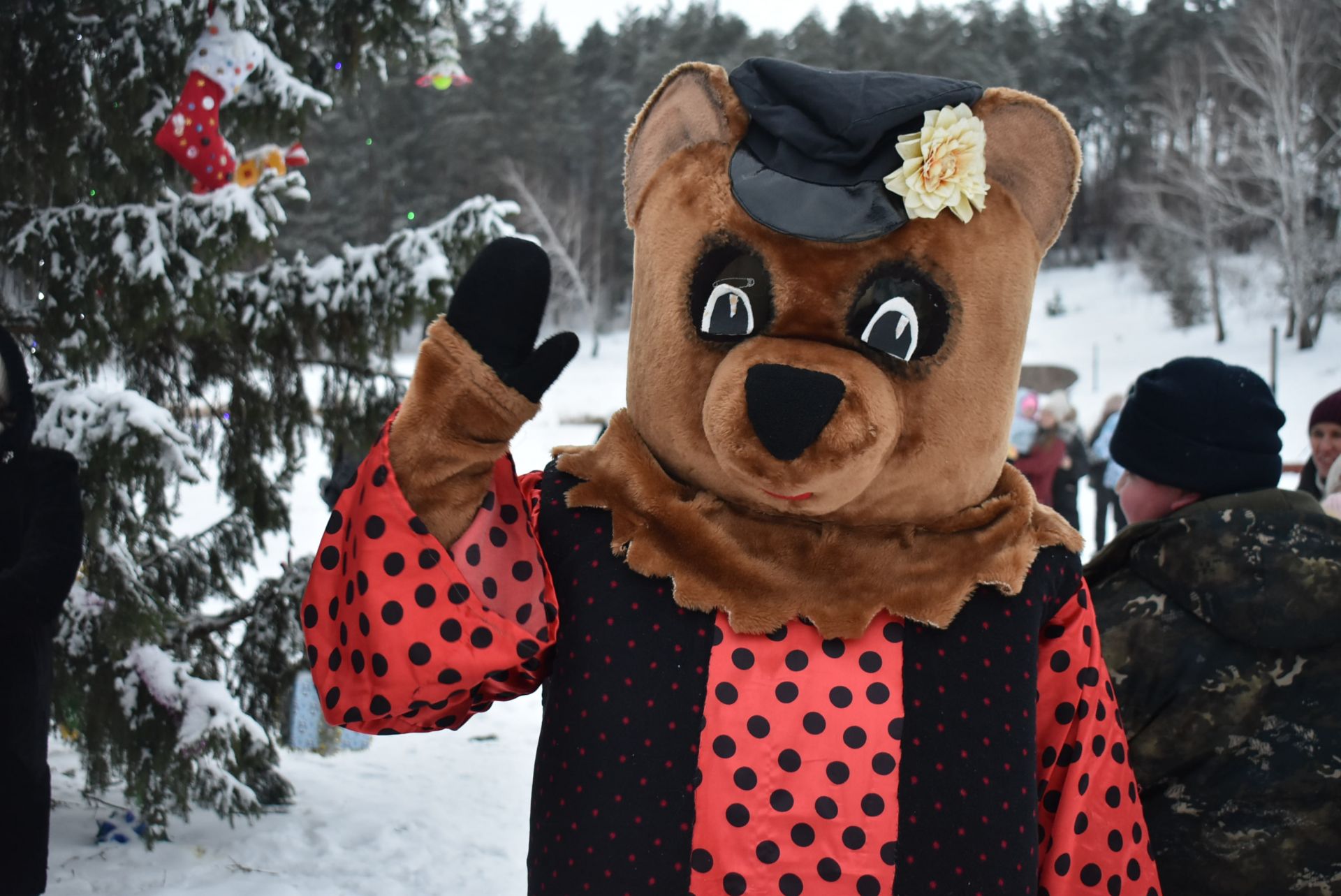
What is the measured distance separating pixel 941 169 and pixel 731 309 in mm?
347

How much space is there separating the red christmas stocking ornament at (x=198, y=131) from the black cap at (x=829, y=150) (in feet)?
7.34

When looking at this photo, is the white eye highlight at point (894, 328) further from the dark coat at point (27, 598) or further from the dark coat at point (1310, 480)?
the dark coat at point (1310, 480)

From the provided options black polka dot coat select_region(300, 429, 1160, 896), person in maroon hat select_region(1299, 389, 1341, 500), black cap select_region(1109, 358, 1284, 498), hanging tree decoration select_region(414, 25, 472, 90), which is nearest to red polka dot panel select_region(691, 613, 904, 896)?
black polka dot coat select_region(300, 429, 1160, 896)

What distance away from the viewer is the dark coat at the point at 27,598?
2.34m

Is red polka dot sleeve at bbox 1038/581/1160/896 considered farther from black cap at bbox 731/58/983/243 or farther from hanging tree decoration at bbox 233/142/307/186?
hanging tree decoration at bbox 233/142/307/186

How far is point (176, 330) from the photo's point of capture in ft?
12.1

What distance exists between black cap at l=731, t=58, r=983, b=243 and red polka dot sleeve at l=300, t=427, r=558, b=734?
1.79ft

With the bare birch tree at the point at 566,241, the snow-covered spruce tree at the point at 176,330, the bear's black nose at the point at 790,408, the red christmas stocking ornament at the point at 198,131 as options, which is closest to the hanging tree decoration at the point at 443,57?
the snow-covered spruce tree at the point at 176,330

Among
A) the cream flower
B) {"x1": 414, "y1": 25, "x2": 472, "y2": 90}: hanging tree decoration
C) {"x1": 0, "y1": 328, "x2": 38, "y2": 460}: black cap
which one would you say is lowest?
{"x1": 0, "y1": 328, "x2": 38, "y2": 460}: black cap

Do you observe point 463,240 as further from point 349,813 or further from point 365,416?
point 349,813

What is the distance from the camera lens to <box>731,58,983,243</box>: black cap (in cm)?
150

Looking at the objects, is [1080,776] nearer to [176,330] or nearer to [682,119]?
[682,119]

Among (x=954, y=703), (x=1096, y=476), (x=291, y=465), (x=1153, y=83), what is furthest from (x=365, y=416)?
(x=1153, y=83)

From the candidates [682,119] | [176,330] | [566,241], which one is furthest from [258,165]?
[566,241]
